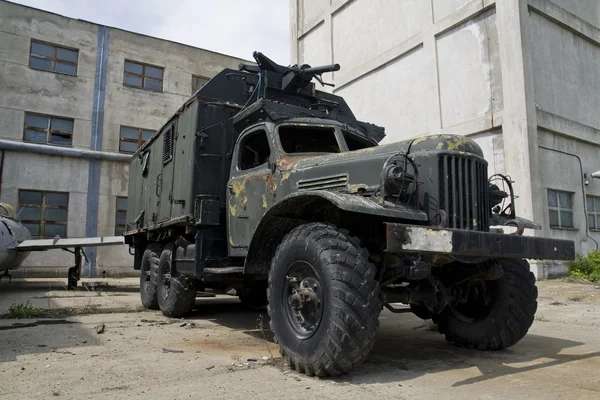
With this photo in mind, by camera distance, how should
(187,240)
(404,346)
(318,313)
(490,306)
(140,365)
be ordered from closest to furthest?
(318,313)
(140,365)
(490,306)
(404,346)
(187,240)

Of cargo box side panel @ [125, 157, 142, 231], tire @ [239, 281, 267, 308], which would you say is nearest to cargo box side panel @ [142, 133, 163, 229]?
cargo box side panel @ [125, 157, 142, 231]

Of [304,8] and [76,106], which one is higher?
[304,8]

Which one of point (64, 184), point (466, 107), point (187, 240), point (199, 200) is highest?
point (466, 107)

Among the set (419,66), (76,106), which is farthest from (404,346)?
(76,106)

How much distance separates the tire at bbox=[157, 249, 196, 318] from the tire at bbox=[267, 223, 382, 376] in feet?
11.0

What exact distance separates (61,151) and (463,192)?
61.5 ft

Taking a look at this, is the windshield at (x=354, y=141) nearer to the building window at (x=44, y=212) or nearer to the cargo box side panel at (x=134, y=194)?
the cargo box side panel at (x=134, y=194)

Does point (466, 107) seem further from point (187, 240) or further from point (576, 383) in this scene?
point (576, 383)

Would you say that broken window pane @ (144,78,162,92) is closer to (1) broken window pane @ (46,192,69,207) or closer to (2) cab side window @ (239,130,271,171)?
(1) broken window pane @ (46,192,69,207)

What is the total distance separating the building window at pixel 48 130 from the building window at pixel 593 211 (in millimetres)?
19033

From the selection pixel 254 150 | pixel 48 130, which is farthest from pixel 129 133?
pixel 254 150

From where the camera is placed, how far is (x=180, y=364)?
444 cm

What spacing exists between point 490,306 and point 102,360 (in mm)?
3906

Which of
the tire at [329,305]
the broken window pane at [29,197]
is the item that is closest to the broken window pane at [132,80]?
the broken window pane at [29,197]
